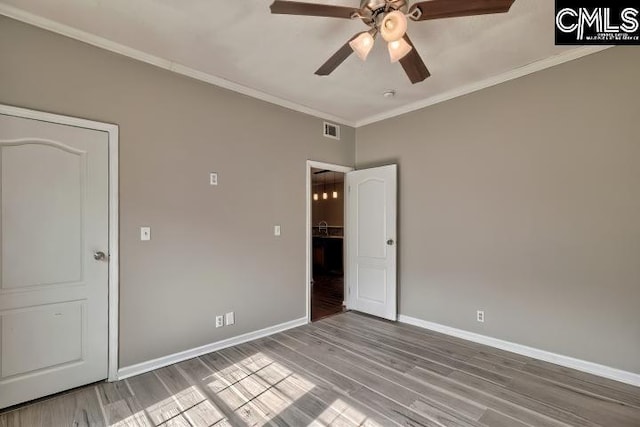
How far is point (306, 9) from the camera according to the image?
1.71 metres

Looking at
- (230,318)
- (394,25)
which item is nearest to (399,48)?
(394,25)

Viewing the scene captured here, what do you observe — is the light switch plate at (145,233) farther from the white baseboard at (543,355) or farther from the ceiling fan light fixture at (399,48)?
the white baseboard at (543,355)

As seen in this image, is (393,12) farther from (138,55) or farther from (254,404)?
(254,404)

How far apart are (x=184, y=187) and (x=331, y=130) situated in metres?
2.21

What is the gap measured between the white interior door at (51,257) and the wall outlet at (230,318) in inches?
40.4

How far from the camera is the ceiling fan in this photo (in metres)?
1.64

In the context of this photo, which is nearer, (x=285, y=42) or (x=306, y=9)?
(x=306, y=9)

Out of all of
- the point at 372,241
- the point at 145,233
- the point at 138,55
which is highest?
the point at 138,55

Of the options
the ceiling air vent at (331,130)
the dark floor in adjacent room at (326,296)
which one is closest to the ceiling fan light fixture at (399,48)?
the ceiling air vent at (331,130)

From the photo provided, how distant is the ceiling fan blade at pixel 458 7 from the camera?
1595mm

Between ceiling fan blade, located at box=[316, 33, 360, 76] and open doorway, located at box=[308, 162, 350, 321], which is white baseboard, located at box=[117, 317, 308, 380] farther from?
ceiling fan blade, located at box=[316, 33, 360, 76]

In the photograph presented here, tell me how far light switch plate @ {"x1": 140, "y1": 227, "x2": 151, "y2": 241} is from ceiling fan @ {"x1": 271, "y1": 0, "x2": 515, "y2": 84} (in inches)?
79.7

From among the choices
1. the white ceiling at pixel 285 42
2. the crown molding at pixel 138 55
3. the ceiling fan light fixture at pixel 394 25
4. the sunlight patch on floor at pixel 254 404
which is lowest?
the sunlight patch on floor at pixel 254 404

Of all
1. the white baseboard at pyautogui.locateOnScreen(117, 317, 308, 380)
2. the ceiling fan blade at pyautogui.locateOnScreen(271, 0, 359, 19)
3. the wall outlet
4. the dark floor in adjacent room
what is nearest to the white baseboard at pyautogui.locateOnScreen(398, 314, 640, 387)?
the dark floor in adjacent room
